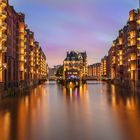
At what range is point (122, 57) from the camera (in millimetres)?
160125

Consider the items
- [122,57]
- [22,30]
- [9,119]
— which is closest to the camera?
[9,119]

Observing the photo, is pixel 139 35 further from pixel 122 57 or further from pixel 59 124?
pixel 59 124

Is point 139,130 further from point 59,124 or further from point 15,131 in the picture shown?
point 15,131

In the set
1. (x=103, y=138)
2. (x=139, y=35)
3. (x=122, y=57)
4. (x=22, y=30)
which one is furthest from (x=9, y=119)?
(x=122, y=57)

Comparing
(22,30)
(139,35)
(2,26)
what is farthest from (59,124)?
(22,30)

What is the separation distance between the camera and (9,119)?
115 ft

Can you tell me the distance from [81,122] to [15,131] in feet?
25.8

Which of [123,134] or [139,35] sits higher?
[139,35]

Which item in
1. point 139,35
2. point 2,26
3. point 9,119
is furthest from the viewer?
point 139,35

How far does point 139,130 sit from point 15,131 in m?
10.6

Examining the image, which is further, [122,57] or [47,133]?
[122,57]

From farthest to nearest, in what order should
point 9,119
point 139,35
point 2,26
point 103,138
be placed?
point 139,35 < point 2,26 < point 9,119 < point 103,138

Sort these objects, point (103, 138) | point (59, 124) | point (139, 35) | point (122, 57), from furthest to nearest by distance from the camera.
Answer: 1. point (122, 57)
2. point (139, 35)
3. point (59, 124)
4. point (103, 138)

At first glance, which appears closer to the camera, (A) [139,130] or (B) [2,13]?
(A) [139,130]
